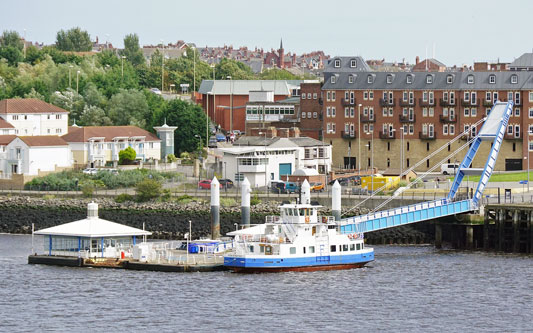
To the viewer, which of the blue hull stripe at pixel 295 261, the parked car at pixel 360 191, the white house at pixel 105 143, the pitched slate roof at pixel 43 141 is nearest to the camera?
the blue hull stripe at pixel 295 261

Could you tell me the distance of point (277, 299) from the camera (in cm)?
7906

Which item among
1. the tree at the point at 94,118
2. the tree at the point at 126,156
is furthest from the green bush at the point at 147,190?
the tree at the point at 94,118

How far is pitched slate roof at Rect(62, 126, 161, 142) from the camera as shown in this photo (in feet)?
472

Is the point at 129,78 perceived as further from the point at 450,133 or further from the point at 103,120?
the point at 450,133

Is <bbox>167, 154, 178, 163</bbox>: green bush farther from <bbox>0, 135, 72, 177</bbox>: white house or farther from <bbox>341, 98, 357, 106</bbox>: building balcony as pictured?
<bbox>341, 98, 357, 106</bbox>: building balcony

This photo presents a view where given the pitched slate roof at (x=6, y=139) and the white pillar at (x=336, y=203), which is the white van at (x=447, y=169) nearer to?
the white pillar at (x=336, y=203)

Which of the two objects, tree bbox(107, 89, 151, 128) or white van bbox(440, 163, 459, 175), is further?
tree bbox(107, 89, 151, 128)

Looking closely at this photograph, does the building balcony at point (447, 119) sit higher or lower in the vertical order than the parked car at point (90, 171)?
higher

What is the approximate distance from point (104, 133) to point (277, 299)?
69.6 meters

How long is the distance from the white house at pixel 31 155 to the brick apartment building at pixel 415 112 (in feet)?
95.7

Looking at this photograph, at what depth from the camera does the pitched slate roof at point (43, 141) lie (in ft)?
444

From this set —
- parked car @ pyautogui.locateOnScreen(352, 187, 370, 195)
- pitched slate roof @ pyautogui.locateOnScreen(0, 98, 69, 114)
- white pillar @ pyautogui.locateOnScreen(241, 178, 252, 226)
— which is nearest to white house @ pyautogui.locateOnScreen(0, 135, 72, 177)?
pitched slate roof @ pyautogui.locateOnScreen(0, 98, 69, 114)

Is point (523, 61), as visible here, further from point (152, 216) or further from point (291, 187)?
point (152, 216)

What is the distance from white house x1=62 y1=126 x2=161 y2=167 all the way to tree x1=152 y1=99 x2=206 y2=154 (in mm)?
5791
